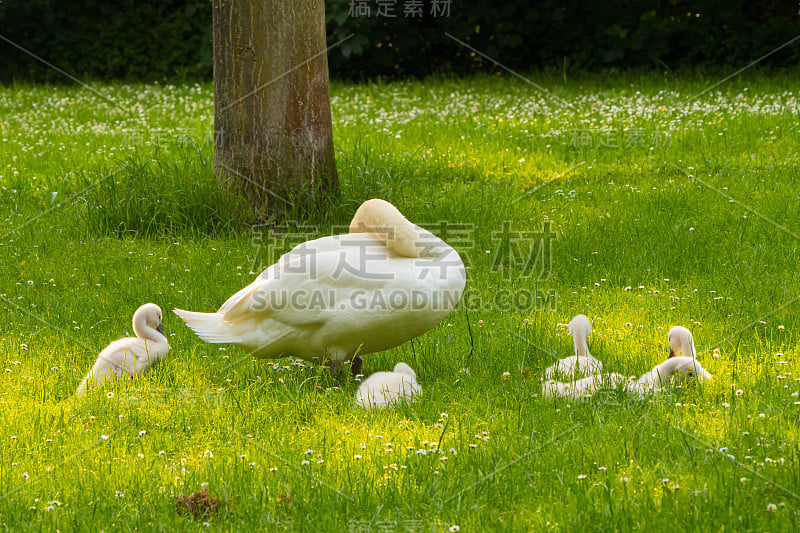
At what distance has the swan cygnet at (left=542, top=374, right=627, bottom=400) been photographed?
4211mm

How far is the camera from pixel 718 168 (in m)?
8.87

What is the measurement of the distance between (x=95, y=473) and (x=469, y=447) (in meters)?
1.57

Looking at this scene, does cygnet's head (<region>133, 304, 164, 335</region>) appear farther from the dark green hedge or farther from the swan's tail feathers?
the dark green hedge

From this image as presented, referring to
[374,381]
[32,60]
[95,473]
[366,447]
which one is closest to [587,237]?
[374,381]

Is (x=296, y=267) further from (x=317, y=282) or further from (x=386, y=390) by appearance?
(x=386, y=390)

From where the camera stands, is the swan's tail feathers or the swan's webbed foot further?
the swan's webbed foot

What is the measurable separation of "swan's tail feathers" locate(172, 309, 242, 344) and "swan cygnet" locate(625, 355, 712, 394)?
204 cm

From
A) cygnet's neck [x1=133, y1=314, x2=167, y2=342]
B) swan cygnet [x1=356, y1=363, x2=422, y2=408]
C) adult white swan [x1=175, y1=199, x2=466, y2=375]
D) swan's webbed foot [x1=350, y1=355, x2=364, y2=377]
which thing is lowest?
swan's webbed foot [x1=350, y1=355, x2=364, y2=377]

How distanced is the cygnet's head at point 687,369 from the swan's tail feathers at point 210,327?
221cm

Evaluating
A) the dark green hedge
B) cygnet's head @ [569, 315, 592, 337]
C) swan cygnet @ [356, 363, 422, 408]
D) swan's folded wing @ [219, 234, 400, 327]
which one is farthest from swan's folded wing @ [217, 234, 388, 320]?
the dark green hedge

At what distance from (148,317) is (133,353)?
13.3 inches

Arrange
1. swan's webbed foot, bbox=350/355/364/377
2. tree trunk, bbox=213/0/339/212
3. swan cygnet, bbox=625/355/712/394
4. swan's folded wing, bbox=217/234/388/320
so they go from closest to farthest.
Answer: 1. swan cygnet, bbox=625/355/712/394
2. swan's folded wing, bbox=217/234/388/320
3. swan's webbed foot, bbox=350/355/364/377
4. tree trunk, bbox=213/0/339/212

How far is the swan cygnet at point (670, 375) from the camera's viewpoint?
13.8 ft

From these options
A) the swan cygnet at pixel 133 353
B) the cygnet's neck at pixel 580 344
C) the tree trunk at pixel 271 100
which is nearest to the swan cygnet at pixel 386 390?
the cygnet's neck at pixel 580 344
